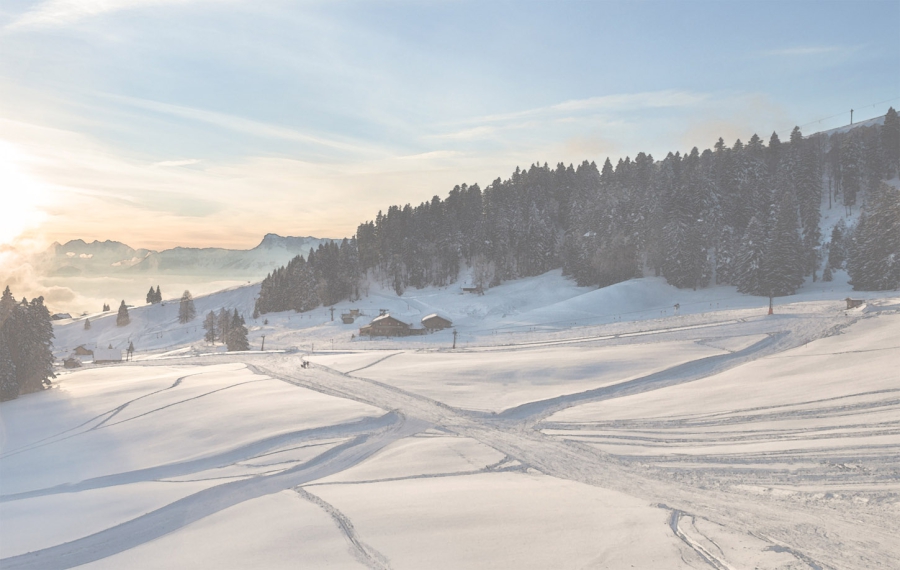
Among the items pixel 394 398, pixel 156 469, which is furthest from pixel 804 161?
pixel 156 469

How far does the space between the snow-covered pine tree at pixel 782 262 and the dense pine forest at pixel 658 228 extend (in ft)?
0.49

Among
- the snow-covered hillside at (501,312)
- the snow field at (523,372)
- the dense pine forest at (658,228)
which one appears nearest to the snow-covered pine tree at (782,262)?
the dense pine forest at (658,228)

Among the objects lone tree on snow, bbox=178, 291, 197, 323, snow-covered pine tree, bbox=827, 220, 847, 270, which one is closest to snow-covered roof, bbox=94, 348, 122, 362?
lone tree on snow, bbox=178, 291, 197, 323

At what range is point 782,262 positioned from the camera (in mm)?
65438

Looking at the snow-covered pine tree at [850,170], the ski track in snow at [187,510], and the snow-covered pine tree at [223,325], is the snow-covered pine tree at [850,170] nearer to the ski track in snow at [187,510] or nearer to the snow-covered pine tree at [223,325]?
the ski track in snow at [187,510]

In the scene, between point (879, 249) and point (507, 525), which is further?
point (879, 249)

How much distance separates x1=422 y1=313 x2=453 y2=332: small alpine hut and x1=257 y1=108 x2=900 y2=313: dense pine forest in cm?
3120

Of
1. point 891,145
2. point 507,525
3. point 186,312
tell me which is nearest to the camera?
point 507,525

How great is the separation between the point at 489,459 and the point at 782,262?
2439 inches

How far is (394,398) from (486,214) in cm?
8963

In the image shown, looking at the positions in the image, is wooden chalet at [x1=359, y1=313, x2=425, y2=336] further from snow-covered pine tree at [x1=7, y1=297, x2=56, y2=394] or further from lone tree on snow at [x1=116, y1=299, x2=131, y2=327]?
lone tree on snow at [x1=116, y1=299, x2=131, y2=327]

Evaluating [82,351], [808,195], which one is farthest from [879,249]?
[82,351]

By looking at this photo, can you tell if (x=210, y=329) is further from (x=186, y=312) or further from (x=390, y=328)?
(x=390, y=328)

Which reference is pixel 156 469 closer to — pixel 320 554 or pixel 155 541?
pixel 155 541
